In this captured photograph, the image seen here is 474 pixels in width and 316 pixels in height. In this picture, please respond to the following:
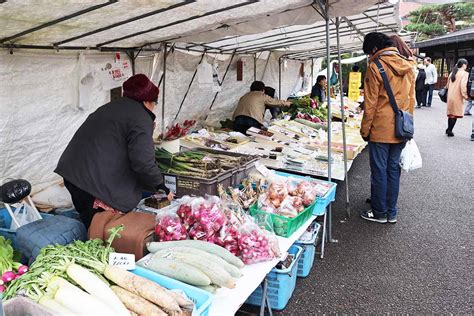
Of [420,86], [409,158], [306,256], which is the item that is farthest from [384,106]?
[420,86]

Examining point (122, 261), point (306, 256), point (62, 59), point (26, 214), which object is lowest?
point (306, 256)

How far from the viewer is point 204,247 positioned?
2.25 metres

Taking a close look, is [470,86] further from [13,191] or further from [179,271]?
[13,191]

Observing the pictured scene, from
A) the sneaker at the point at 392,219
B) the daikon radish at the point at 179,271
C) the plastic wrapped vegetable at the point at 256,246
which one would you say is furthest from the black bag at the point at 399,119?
the daikon radish at the point at 179,271

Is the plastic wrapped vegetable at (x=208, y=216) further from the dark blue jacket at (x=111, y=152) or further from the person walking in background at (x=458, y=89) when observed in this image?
the person walking in background at (x=458, y=89)

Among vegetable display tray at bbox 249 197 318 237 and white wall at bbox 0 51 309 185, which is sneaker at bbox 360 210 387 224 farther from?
white wall at bbox 0 51 309 185

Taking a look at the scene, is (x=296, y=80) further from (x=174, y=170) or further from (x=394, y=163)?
(x=174, y=170)

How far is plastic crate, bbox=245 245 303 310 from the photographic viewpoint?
9.32 ft

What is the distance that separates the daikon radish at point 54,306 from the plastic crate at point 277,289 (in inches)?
60.1

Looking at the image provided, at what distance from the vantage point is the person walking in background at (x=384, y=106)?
4.28 meters

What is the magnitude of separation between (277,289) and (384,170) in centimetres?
233

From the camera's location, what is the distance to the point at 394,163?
4.59 metres

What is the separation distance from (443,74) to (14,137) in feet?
79.1

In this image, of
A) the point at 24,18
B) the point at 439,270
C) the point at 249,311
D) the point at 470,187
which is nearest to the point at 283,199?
the point at 249,311
